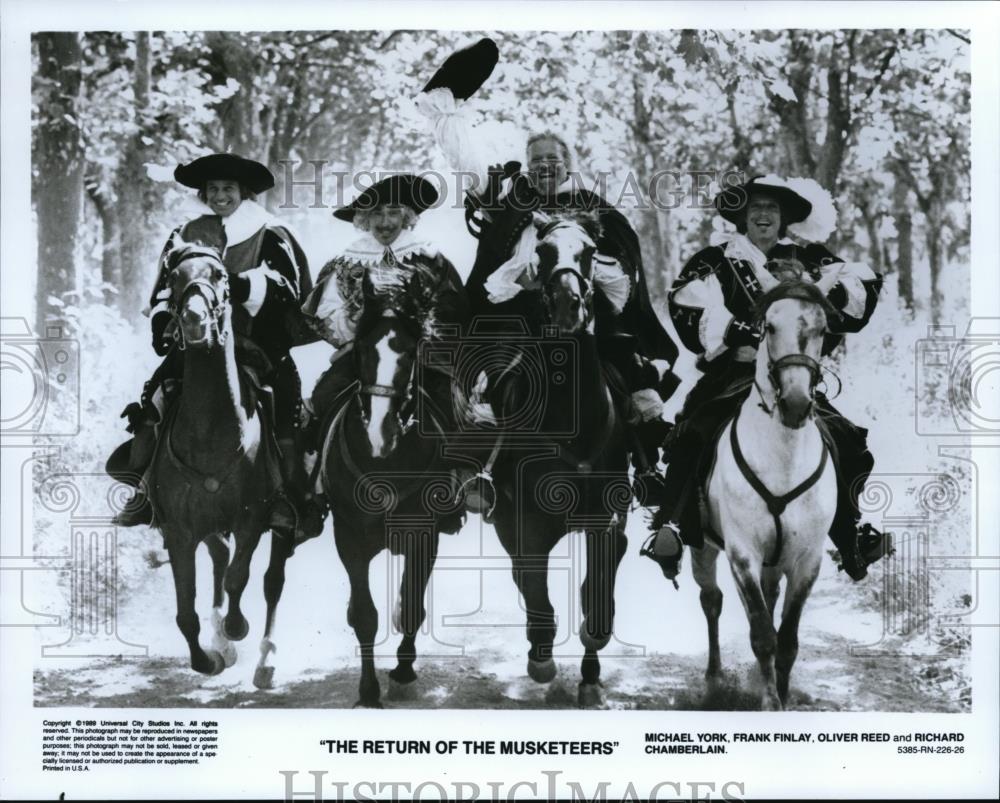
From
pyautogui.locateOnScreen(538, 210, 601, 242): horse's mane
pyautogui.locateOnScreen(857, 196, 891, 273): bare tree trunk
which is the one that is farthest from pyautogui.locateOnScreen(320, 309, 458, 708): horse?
pyautogui.locateOnScreen(857, 196, 891, 273): bare tree trunk

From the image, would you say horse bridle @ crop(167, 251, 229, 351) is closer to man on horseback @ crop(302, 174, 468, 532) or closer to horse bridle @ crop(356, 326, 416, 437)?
man on horseback @ crop(302, 174, 468, 532)

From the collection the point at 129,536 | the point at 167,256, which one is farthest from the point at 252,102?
the point at 129,536

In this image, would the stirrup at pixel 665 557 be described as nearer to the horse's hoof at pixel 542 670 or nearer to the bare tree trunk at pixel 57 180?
the horse's hoof at pixel 542 670

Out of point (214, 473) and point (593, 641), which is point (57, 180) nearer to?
point (214, 473)

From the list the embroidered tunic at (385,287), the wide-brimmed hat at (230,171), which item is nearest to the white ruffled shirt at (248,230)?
the wide-brimmed hat at (230,171)

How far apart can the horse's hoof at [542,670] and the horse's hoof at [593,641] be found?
0.21 meters

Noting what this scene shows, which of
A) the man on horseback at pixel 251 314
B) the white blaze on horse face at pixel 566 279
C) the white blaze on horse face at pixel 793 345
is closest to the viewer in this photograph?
the white blaze on horse face at pixel 793 345

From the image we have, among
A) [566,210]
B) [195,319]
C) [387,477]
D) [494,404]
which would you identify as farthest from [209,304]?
[566,210]

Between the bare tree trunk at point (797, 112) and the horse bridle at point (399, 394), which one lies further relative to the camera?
the bare tree trunk at point (797, 112)

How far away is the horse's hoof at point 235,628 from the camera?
614cm

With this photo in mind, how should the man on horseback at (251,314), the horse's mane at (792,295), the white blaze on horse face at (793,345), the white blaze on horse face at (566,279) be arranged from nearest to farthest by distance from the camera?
the white blaze on horse face at (793,345)
the horse's mane at (792,295)
the white blaze on horse face at (566,279)
the man on horseback at (251,314)

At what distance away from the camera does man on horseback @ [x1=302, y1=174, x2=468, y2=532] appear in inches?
239

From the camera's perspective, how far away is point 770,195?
6121mm

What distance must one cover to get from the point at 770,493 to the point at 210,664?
324cm
